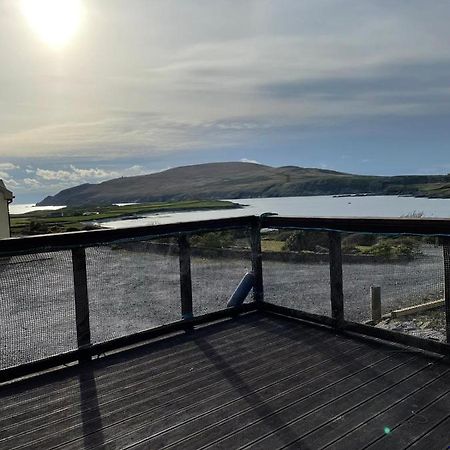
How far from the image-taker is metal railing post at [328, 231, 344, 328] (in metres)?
4.71

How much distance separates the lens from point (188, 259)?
507 centimetres

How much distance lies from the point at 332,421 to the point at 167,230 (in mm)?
2661

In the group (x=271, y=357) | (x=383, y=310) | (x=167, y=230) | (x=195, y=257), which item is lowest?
(x=383, y=310)

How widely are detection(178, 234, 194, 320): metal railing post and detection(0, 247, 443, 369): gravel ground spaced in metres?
0.33

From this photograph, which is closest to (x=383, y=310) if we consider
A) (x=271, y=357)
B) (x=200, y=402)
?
(x=271, y=357)

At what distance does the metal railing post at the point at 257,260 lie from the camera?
18.8 feet

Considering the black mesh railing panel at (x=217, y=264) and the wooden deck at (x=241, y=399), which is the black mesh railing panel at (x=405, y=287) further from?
the black mesh railing panel at (x=217, y=264)

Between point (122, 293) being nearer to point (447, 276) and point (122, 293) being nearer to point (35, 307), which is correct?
point (35, 307)

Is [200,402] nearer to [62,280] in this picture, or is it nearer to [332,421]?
[332,421]

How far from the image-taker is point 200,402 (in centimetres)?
325

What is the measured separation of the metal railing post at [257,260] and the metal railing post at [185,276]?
3.32 ft

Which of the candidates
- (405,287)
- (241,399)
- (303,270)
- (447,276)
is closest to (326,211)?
(303,270)

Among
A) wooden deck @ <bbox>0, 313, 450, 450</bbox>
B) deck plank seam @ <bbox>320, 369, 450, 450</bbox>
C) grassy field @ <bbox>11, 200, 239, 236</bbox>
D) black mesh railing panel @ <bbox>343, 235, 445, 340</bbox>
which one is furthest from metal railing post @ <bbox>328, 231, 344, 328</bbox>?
grassy field @ <bbox>11, 200, 239, 236</bbox>

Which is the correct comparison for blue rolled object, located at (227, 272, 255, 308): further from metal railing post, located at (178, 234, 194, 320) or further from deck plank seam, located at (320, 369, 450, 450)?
deck plank seam, located at (320, 369, 450, 450)
